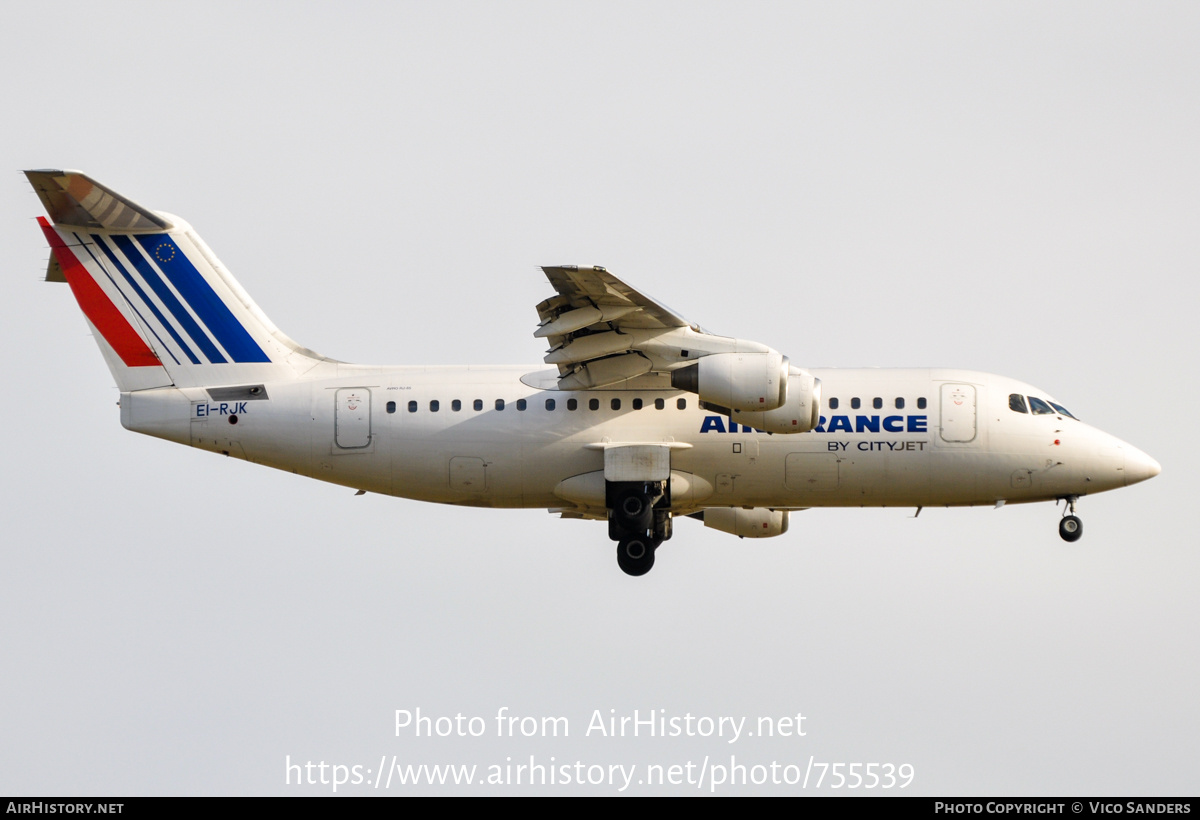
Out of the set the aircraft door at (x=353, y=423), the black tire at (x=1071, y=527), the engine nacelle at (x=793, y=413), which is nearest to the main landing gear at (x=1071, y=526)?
the black tire at (x=1071, y=527)

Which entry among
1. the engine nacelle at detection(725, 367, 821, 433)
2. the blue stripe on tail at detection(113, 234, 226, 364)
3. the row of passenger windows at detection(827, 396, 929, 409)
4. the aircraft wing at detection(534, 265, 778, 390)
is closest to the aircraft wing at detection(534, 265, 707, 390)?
the aircraft wing at detection(534, 265, 778, 390)

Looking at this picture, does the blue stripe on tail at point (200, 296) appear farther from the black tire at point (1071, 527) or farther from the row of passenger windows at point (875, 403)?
the black tire at point (1071, 527)

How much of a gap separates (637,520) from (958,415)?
199 inches

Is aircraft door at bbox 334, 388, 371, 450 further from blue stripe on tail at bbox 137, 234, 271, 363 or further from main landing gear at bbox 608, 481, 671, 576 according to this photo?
main landing gear at bbox 608, 481, 671, 576

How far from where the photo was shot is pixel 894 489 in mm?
24281

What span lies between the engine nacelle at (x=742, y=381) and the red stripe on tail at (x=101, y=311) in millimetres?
8631

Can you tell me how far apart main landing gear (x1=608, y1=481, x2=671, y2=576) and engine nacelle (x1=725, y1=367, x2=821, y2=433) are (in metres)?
1.84

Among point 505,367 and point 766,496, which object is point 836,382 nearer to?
point 766,496

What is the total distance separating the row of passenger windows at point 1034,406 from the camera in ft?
80.2

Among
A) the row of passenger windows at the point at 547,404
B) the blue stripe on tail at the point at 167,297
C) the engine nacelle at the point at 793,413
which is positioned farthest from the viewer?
the blue stripe on tail at the point at 167,297

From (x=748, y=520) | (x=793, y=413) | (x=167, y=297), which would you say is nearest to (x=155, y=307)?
(x=167, y=297)

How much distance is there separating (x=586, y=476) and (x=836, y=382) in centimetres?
402
